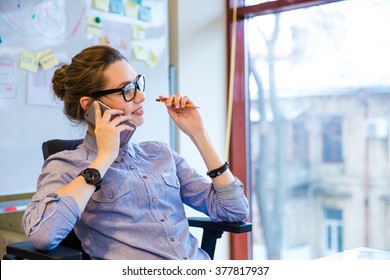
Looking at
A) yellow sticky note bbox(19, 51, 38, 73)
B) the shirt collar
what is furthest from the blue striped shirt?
yellow sticky note bbox(19, 51, 38, 73)

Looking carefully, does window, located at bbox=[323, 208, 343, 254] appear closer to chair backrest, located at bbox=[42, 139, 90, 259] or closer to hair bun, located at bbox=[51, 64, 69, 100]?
chair backrest, located at bbox=[42, 139, 90, 259]

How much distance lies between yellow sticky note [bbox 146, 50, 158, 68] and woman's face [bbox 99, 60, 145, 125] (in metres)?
0.97

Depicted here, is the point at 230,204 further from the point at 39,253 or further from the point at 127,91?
the point at 39,253

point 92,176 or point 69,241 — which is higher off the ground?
point 92,176

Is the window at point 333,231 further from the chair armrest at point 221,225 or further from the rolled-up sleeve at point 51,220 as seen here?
the rolled-up sleeve at point 51,220

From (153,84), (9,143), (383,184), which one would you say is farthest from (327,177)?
(9,143)

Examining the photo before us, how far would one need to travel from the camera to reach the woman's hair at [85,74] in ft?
4.84

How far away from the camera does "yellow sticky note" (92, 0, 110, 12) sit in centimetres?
223

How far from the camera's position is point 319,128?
8.79ft

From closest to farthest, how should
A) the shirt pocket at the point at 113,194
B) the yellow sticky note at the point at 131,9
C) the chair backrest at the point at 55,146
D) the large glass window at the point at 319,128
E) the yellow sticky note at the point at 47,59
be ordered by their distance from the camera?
the shirt pocket at the point at 113,194
the chair backrest at the point at 55,146
the yellow sticky note at the point at 47,59
the yellow sticky note at the point at 131,9
the large glass window at the point at 319,128

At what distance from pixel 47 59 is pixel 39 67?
5cm

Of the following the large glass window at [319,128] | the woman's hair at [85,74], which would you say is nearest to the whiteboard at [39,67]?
the woman's hair at [85,74]

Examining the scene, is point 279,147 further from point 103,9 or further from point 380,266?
point 380,266

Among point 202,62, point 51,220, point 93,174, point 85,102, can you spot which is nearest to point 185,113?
point 85,102
